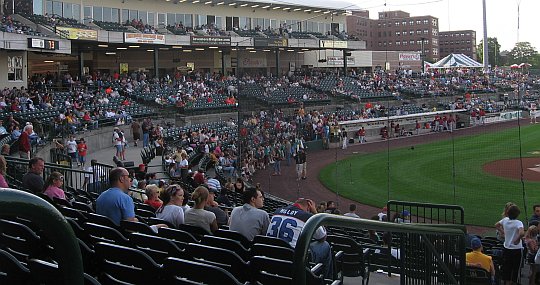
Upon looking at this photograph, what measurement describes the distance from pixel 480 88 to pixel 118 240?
147ft

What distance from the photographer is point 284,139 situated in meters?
25.8

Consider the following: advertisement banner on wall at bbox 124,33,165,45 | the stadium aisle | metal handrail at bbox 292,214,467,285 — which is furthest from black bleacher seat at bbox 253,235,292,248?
advertisement banner on wall at bbox 124,33,165,45

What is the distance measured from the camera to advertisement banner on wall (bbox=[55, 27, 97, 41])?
125 feet

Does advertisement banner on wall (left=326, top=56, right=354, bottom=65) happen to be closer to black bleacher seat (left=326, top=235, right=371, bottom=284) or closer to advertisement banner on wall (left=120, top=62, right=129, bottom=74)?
advertisement banner on wall (left=120, top=62, right=129, bottom=74)

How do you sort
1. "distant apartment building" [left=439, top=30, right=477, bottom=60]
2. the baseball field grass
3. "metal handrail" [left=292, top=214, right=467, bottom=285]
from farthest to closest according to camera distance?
"distant apartment building" [left=439, top=30, right=477, bottom=60]
the baseball field grass
"metal handrail" [left=292, top=214, right=467, bottom=285]

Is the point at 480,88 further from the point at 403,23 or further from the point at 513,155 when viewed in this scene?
the point at 403,23

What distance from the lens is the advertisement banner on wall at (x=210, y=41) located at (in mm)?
48594

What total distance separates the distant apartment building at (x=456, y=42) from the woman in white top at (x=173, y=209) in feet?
454

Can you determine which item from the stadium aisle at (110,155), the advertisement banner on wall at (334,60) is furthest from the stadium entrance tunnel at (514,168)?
the advertisement banner on wall at (334,60)

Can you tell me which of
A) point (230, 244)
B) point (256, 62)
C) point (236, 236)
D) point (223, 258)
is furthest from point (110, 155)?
point (256, 62)

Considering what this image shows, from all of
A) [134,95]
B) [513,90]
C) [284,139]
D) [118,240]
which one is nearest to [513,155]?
[513,90]

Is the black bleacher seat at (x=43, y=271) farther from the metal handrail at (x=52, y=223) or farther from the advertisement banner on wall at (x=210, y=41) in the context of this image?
the advertisement banner on wall at (x=210, y=41)

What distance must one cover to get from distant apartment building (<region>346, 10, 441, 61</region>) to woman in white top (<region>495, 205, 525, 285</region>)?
11817cm

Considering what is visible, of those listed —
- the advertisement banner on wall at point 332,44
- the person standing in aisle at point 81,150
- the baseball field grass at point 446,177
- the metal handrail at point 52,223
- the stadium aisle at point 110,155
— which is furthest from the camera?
the advertisement banner on wall at point 332,44
